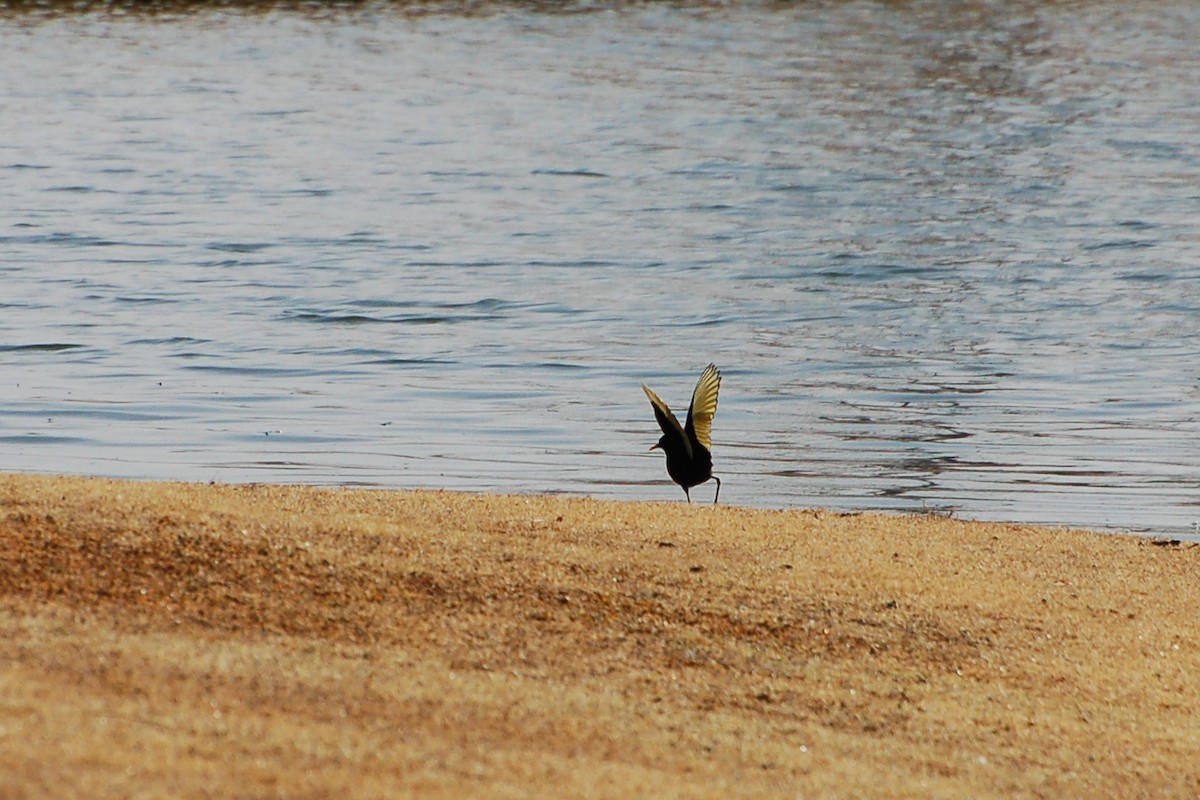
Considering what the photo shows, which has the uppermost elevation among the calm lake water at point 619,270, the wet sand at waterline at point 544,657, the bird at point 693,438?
the wet sand at waterline at point 544,657

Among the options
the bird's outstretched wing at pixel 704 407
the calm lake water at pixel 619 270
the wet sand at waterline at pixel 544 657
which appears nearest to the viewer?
the wet sand at waterline at pixel 544 657

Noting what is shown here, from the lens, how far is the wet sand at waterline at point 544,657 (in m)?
3.85

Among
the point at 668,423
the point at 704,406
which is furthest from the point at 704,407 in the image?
the point at 668,423

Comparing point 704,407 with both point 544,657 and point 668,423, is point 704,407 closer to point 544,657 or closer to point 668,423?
point 668,423

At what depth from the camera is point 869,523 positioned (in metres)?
7.09

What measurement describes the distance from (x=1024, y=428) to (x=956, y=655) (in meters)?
5.02

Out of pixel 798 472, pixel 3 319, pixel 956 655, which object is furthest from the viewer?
pixel 3 319

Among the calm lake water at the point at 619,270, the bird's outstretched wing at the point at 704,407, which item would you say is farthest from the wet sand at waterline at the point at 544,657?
the calm lake water at the point at 619,270

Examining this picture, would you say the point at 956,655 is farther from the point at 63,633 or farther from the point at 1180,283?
the point at 1180,283

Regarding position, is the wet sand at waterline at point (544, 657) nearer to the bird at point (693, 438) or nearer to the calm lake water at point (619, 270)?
the bird at point (693, 438)

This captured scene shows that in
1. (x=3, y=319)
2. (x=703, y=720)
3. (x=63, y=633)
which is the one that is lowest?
(x=3, y=319)

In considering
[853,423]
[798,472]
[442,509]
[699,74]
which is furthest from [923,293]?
[699,74]

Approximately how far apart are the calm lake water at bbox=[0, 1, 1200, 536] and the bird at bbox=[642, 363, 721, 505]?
3.55 ft

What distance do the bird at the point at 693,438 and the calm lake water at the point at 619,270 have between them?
108 centimetres
